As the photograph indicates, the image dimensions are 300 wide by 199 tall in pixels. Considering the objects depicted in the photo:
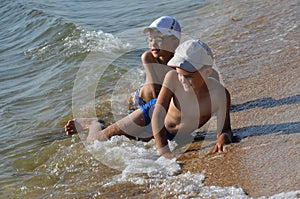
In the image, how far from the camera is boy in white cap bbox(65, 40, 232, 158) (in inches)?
156

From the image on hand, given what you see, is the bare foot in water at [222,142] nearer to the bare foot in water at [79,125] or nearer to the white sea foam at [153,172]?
the white sea foam at [153,172]

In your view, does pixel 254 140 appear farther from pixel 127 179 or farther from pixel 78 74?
pixel 78 74

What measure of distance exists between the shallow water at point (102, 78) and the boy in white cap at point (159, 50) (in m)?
0.67

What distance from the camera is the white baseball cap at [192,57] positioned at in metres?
3.92

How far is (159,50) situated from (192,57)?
1.22 m

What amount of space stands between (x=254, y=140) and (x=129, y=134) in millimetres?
1292

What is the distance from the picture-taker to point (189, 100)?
428 cm

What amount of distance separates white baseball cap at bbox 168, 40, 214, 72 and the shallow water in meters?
0.72

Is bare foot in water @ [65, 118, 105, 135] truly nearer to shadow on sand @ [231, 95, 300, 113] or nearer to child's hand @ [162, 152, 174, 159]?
child's hand @ [162, 152, 174, 159]

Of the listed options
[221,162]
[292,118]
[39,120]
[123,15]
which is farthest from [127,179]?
[123,15]

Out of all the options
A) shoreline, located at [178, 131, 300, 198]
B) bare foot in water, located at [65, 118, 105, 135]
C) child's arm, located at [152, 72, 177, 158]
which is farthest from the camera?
bare foot in water, located at [65, 118, 105, 135]

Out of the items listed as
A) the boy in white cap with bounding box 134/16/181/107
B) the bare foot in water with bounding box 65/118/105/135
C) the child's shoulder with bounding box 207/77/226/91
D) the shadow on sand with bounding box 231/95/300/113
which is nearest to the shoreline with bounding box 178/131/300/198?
the child's shoulder with bounding box 207/77/226/91

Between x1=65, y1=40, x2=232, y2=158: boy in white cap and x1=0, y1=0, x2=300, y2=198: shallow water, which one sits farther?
x1=0, y1=0, x2=300, y2=198: shallow water

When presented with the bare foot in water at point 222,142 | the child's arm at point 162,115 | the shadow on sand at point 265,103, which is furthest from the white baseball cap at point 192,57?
the shadow on sand at point 265,103
